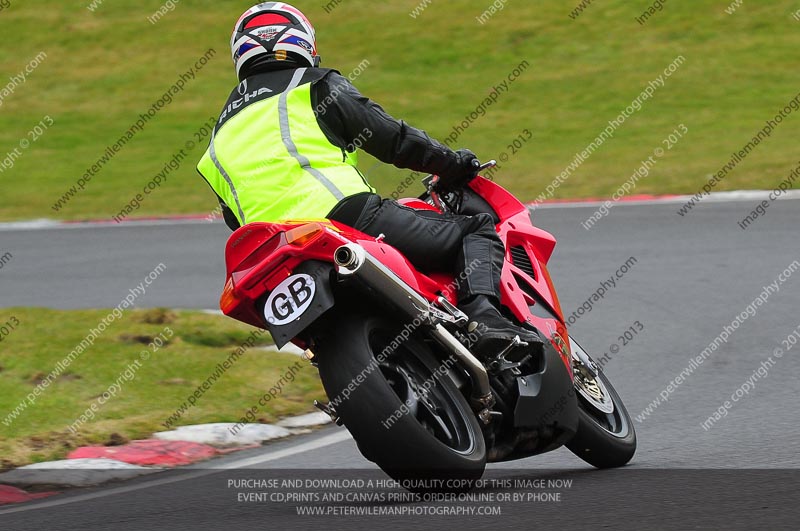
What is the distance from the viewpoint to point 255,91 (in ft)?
16.2

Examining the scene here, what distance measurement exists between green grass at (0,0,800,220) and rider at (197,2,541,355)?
938 cm

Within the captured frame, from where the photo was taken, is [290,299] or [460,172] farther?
[460,172]

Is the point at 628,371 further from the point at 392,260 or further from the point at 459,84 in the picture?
the point at 459,84

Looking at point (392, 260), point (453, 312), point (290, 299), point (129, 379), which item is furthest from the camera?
point (129, 379)

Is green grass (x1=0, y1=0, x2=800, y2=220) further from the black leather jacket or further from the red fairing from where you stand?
the black leather jacket

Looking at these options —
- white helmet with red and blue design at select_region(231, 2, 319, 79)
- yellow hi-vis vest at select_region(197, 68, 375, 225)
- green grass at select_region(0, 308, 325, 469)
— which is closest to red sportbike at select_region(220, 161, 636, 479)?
yellow hi-vis vest at select_region(197, 68, 375, 225)

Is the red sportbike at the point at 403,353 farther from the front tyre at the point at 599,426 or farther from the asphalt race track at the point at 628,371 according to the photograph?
the asphalt race track at the point at 628,371

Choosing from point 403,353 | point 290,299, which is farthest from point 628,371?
point 290,299

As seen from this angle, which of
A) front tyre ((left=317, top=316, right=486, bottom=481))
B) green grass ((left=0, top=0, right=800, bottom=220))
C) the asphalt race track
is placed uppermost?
front tyre ((left=317, top=316, right=486, bottom=481))

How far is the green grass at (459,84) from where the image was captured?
656 inches

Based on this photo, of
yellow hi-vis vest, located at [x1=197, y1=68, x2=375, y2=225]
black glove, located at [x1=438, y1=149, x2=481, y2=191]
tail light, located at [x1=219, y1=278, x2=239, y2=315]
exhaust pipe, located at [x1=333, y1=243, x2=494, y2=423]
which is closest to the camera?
exhaust pipe, located at [x1=333, y1=243, x2=494, y2=423]

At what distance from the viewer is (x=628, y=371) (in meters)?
7.36

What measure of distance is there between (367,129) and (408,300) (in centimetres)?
76

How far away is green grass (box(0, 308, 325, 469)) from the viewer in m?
6.29
